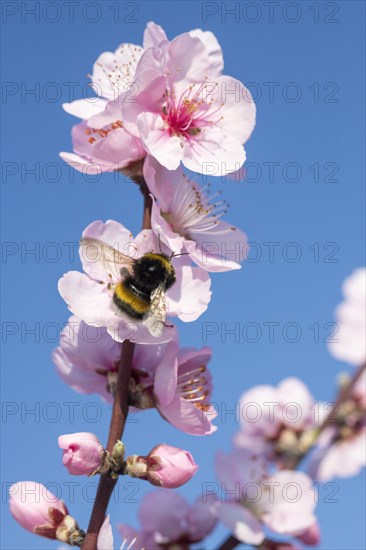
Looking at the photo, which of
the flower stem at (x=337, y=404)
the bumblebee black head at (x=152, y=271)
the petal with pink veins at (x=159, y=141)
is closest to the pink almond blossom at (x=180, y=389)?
the bumblebee black head at (x=152, y=271)

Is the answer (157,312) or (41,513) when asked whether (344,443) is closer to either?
(157,312)

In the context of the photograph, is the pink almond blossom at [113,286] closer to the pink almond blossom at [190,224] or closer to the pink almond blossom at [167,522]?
the pink almond blossom at [190,224]

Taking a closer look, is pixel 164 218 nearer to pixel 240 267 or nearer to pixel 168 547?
pixel 240 267

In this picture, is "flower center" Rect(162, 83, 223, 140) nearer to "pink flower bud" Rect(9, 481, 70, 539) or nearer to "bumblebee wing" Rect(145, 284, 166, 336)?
"bumblebee wing" Rect(145, 284, 166, 336)

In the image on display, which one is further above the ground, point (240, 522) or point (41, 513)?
point (41, 513)

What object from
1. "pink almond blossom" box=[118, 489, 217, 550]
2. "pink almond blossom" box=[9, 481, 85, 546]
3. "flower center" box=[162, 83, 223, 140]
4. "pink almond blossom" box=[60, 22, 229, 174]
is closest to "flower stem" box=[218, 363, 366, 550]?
"pink almond blossom" box=[118, 489, 217, 550]

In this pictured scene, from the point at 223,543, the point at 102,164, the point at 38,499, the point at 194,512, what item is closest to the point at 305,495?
the point at 223,543

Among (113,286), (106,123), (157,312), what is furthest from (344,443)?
(106,123)
